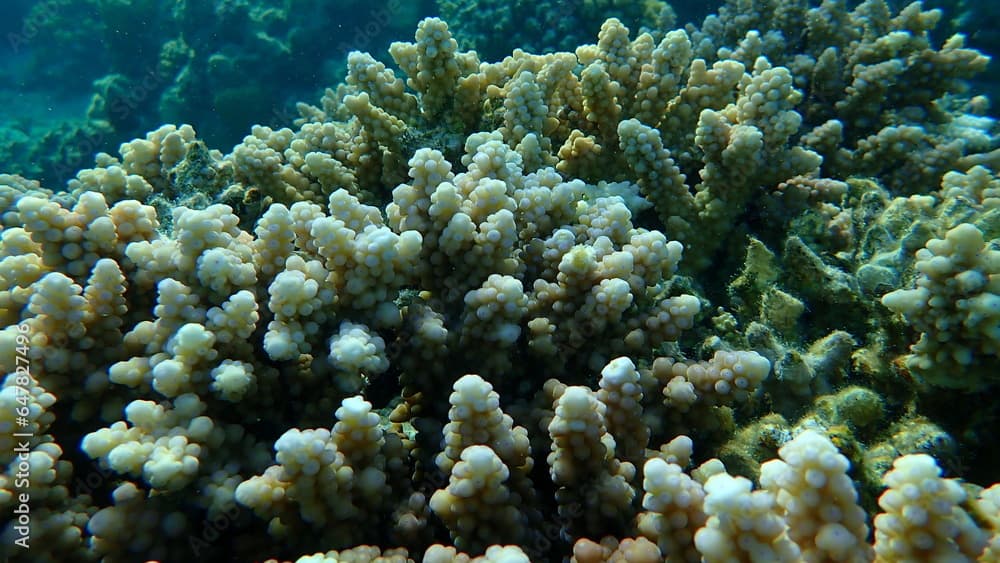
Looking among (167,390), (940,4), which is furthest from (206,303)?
(940,4)

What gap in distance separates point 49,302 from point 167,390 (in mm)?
567

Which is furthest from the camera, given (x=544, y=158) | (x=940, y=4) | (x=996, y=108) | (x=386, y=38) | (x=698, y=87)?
(x=386, y=38)

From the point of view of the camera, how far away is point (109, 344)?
7.04 feet

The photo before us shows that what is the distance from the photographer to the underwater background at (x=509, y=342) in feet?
5.71

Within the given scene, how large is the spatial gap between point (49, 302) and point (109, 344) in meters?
0.27

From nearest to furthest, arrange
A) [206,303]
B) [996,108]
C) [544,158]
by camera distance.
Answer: [206,303] < [544,158] < [996,108]

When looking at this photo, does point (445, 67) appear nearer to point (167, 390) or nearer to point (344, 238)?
point (344, 238)

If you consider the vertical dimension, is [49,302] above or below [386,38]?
below

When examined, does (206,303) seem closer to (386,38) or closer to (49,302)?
(49,302)

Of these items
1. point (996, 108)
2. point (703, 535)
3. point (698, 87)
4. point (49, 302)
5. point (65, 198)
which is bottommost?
point (996, 108)

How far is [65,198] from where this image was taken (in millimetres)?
3707

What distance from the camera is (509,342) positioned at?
2.18 m

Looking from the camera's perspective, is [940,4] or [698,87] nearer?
[698,87]

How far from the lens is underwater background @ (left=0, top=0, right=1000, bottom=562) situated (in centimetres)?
174
